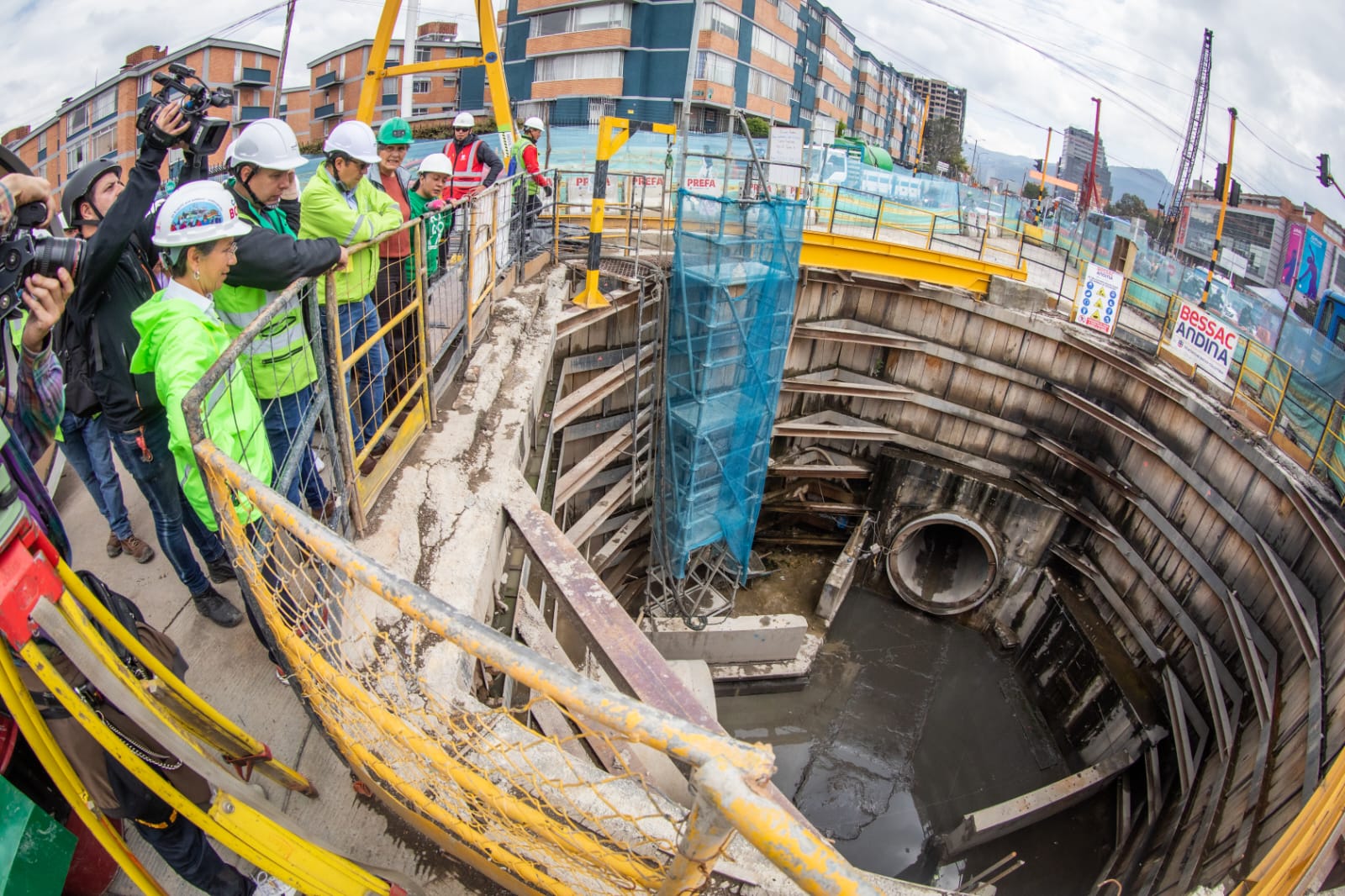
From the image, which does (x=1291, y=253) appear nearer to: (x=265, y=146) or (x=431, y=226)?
(x=431, y=226)

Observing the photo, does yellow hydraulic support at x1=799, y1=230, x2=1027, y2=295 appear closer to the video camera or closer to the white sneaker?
the video camera

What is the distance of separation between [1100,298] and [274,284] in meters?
11.0

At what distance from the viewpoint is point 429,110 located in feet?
134

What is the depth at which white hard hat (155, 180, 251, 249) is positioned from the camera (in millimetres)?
2535

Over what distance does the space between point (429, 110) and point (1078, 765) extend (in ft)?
143

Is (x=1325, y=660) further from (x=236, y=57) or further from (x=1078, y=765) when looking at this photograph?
(x=236, y=57)

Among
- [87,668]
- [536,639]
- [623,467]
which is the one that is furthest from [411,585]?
[623,467]

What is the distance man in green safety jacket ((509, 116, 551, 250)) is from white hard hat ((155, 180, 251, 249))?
5.50 m

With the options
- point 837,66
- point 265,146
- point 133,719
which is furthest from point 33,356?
point 837,66

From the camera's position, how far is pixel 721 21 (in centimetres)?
3497

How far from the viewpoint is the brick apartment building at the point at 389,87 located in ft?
121

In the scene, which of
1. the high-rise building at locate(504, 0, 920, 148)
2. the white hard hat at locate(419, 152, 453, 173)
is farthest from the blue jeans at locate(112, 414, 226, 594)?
the high-rise building at locate(504, 0, 920, 148)

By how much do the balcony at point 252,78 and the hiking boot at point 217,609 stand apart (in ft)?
119

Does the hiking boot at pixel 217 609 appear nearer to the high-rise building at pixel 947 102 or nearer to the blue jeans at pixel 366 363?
the blue jeans at pixel 366 363
